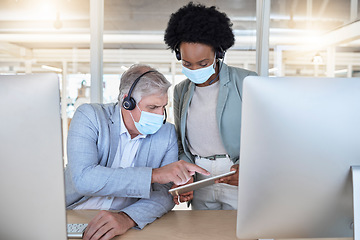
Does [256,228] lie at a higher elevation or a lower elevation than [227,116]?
lower

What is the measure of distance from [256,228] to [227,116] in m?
1.02

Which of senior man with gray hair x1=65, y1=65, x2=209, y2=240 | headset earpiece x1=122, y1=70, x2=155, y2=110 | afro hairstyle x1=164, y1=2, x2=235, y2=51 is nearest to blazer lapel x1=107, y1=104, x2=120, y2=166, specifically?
senior man with gray hair x1=65, y1=65, x2=209, y2=240

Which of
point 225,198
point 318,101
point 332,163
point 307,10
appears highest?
point 307,10

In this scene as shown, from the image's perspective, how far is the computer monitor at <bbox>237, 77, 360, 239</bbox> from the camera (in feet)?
2.67

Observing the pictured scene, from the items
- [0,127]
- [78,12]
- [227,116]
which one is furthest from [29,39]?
[0,127]

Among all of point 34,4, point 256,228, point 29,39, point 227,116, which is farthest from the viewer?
point 29,39

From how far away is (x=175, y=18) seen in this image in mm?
1979

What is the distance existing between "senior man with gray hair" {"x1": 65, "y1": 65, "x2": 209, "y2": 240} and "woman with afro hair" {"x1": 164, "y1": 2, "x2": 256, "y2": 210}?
0.22 metres

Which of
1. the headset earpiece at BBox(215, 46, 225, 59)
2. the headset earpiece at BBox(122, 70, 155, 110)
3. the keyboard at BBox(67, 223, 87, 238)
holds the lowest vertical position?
the keyboard at BBox(67, 223, 87, 238)

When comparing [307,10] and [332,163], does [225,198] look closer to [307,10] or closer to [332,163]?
[332,163]

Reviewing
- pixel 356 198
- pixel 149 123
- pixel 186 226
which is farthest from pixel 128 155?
pixel 356 198

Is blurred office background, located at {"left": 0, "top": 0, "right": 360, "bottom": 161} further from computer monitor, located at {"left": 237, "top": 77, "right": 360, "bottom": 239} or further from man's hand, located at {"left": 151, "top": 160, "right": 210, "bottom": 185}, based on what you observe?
computer monitor, located at {"left": 237, "top": 77, "right": 360, "bottom": 239}

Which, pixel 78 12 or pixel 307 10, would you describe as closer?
pixel 78 12

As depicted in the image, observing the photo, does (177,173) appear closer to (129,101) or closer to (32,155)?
(129,101)
